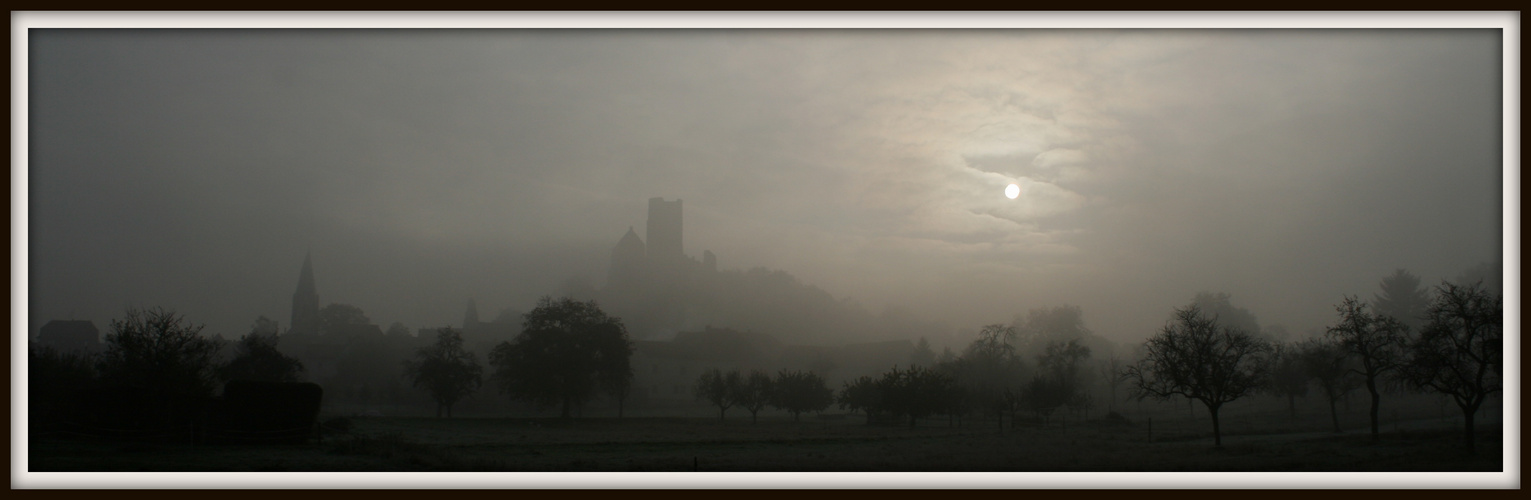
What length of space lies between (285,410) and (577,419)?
24805mm

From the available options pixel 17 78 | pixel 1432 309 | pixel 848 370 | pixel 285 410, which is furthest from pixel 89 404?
pixel 848 370

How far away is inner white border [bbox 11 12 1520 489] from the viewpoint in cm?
1574

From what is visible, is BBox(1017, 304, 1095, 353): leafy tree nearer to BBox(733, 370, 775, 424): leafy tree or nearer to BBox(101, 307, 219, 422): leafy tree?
BBox(733, 370, 775, 424): leafy tree

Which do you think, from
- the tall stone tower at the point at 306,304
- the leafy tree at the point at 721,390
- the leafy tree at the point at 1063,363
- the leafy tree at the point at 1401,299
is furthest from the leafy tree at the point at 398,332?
the leafy tree at the point at 1401,299

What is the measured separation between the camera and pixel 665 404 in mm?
65188

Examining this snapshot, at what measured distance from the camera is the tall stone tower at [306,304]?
62.4m

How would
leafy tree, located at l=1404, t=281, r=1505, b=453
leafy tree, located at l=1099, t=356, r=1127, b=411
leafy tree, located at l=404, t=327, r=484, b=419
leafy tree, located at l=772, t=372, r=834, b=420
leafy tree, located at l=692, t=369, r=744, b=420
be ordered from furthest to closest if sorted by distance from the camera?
leafy tree, located at l=1099, t=356, r=1127, b=411, leafy tree, located at l=692, t=369, r=744, b=420, leafy tree, located at l=772, t=372, r=834, b=420, leafy tree, located at l=404, t=327, r=484, b=419, leafy tree, located at l=1404, t=281, r=1505, b=453

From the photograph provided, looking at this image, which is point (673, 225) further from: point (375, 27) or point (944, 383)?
point (375, 27)

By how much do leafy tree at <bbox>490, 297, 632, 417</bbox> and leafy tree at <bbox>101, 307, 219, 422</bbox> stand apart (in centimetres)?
1792

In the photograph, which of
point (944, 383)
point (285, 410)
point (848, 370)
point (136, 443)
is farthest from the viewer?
point (848, 370)

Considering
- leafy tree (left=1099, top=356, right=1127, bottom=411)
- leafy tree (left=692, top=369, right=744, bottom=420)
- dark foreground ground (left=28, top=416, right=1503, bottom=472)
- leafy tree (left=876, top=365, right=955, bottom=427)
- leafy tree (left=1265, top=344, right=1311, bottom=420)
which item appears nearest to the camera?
dark foreground ground (left=28, top=416, right=1503, bottom=472)

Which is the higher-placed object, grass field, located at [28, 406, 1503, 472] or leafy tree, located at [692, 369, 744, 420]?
grass field, located at [28, 406, 1503, 472]

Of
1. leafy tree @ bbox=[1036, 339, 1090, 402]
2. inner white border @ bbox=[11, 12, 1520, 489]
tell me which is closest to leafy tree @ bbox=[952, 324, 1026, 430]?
leafy tree @ bbox=[1036, 339, 1090, 402]

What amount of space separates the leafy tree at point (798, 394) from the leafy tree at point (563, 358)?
11025 mm
